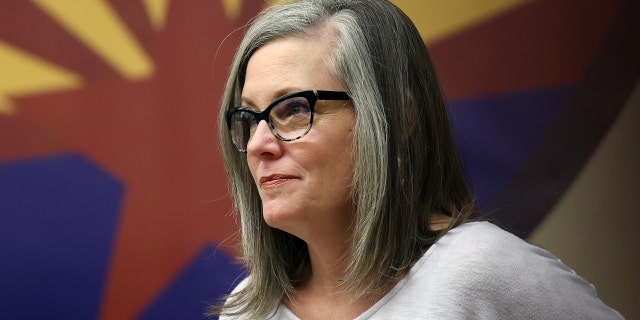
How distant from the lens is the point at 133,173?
6.83ft

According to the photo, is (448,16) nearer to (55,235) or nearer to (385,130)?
(385,130)

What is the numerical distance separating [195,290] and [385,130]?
97 centimetres

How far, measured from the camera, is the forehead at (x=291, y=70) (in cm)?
129

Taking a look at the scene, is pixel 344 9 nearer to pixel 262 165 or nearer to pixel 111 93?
pixel 262 165

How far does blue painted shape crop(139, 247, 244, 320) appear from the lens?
82.0 inches

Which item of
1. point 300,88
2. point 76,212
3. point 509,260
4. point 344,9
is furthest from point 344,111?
point 76,212

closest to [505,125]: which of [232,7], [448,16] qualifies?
[448,16]

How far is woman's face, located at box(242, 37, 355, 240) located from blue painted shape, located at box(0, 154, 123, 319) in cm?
88

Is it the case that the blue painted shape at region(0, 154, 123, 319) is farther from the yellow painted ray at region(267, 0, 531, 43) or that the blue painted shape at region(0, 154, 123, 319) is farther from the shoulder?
the shoulder

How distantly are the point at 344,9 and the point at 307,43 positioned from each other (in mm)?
98

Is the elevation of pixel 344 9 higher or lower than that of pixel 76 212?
higher

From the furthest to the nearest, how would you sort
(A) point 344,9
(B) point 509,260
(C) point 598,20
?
(C) point 598,20, (A) point 344,9, (B) point 509,260

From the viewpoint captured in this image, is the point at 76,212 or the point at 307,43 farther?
the point at 76,212

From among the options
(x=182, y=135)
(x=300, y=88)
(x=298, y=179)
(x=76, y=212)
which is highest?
(x=300, y=88)
